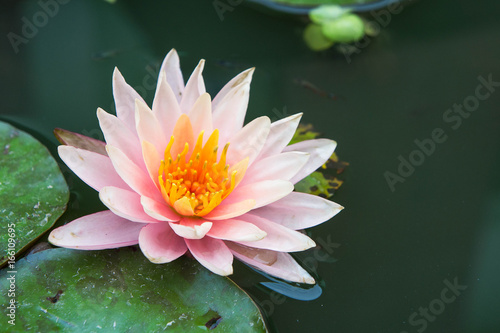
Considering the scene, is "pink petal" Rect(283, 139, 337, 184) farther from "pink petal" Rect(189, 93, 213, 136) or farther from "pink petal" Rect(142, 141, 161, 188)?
"pink petal" Rect(142, 141, 161, 188)

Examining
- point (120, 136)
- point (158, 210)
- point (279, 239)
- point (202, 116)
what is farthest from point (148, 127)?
point (279, 239)

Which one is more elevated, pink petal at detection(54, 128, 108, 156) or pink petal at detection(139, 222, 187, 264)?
pink petal at detection(54, 128, 108, 156)

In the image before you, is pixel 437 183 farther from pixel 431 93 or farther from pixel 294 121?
pixel 294 121

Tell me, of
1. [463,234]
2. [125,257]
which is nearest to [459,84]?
[463,234]

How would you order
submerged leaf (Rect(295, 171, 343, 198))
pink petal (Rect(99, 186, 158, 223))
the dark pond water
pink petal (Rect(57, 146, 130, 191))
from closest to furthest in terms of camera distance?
pink petal (Rect(99, 186, 158, 223))
pink petal (Rect(57, 146, 130, 191))
the dark pond water
submerged leaf (Rect(295, 171, 343, 198))

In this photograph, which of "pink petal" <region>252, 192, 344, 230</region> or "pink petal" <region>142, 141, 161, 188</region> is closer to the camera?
"pink petal" <region>142, 141, 161, 188</region>

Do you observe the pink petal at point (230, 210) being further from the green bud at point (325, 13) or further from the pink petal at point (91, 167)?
the green bud at point (325, 13)

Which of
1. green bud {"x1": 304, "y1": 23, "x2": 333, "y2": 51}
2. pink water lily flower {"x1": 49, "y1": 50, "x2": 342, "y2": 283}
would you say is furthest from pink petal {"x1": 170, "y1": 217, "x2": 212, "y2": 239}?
green bud {"x1": 304, "y1": 23, "x2": 333, "y2": 51}
